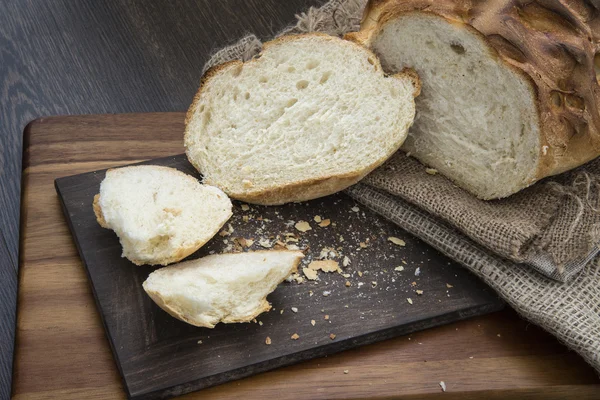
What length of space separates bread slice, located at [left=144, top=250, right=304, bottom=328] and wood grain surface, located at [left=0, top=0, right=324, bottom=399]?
3.96ft

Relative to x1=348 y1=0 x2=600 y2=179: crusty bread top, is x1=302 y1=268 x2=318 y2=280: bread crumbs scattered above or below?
below

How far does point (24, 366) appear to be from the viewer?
6.66ft

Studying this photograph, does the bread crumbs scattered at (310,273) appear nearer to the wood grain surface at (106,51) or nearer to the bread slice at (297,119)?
the bread slice at (297,119)

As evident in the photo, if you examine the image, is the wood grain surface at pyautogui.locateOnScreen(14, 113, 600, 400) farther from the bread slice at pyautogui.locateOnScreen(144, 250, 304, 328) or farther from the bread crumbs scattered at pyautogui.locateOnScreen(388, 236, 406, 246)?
the bread crumbs scattered at pyautogui.locateOnScreen(388, 236, 406, 246)

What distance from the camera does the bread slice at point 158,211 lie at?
7.06 feet

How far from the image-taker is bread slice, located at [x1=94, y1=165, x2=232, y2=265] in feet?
7.06

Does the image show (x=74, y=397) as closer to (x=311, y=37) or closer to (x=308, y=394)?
(x=308, y=394)

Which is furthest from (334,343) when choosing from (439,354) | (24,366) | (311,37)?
(311,37)

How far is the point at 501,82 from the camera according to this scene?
2312 mm

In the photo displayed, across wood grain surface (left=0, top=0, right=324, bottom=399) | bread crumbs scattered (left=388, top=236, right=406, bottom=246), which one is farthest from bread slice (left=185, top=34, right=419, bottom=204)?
wood grain surface (left=0, top=0, right=324, bottom=399)

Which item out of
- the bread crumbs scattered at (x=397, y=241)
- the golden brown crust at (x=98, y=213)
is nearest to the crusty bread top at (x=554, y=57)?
the bread crumbs scattered at (x=397, y=241)

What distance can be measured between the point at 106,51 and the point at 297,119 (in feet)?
4.95

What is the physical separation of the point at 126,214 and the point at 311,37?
36.4 inches

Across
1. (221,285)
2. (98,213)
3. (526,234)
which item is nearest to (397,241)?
(526,234)
